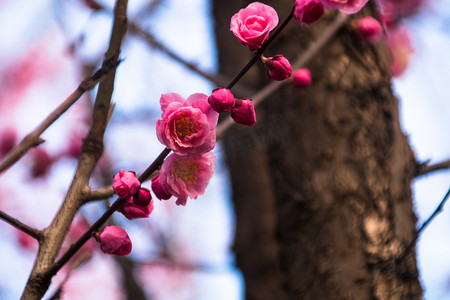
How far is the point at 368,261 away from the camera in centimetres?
129

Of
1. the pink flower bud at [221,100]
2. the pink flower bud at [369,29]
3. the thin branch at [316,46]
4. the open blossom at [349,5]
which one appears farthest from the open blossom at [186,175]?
the pink flower bud at [369,29]

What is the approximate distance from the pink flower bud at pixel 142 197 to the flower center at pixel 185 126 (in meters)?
0.11

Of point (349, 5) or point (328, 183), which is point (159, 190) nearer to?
point (349, 5)

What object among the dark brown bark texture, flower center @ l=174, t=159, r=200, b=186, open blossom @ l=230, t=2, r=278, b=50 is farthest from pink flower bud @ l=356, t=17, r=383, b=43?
flower center @ l=174, t=159, r=200, b=186

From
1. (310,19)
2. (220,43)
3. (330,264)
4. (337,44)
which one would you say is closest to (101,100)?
(310,19)

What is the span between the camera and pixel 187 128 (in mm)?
688

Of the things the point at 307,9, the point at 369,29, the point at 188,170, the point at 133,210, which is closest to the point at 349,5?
the point at 307,9

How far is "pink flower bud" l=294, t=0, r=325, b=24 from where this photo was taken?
74cm

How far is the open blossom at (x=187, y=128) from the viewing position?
0.68 m

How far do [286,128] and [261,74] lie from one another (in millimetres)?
359

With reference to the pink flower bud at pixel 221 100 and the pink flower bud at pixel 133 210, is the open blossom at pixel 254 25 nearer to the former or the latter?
the pink flower bud at pixel 221 100

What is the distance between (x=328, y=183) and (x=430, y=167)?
1.01 feet

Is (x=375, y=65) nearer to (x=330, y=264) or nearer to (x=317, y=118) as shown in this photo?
(x=317, y=118)

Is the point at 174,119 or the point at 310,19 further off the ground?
the point at 310,19
